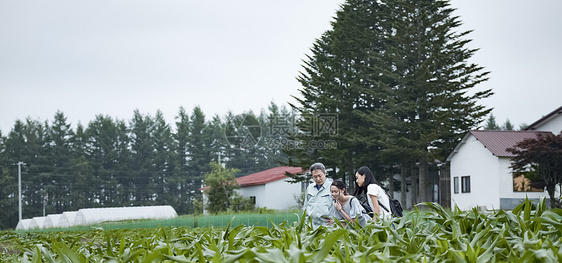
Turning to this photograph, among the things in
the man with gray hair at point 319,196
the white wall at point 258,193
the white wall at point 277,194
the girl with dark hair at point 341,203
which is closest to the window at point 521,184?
the white wall at point 277,194

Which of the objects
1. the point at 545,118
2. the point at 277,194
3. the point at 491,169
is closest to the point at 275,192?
the point at 277,194

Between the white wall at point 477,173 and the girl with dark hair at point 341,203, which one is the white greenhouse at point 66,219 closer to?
the white wall at point 477,173

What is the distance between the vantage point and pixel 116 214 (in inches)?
1565

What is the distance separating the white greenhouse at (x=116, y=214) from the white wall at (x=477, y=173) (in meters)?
19.5

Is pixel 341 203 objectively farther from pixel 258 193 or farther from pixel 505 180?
pixel 258 193

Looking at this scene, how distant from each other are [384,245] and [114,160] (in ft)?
240

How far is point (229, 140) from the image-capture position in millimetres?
79812

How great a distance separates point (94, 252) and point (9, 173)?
70153mm

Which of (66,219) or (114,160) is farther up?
(114,160)

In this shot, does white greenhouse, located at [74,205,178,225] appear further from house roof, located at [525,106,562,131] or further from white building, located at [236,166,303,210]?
house roof, located at [525,106,562,131]

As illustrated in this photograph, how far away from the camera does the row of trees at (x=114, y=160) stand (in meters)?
67.4

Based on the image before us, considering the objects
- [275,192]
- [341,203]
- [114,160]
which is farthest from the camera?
[114,160]

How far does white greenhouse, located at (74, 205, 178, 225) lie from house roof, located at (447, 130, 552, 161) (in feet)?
66.1

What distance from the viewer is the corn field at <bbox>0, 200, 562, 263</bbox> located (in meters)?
1.30
